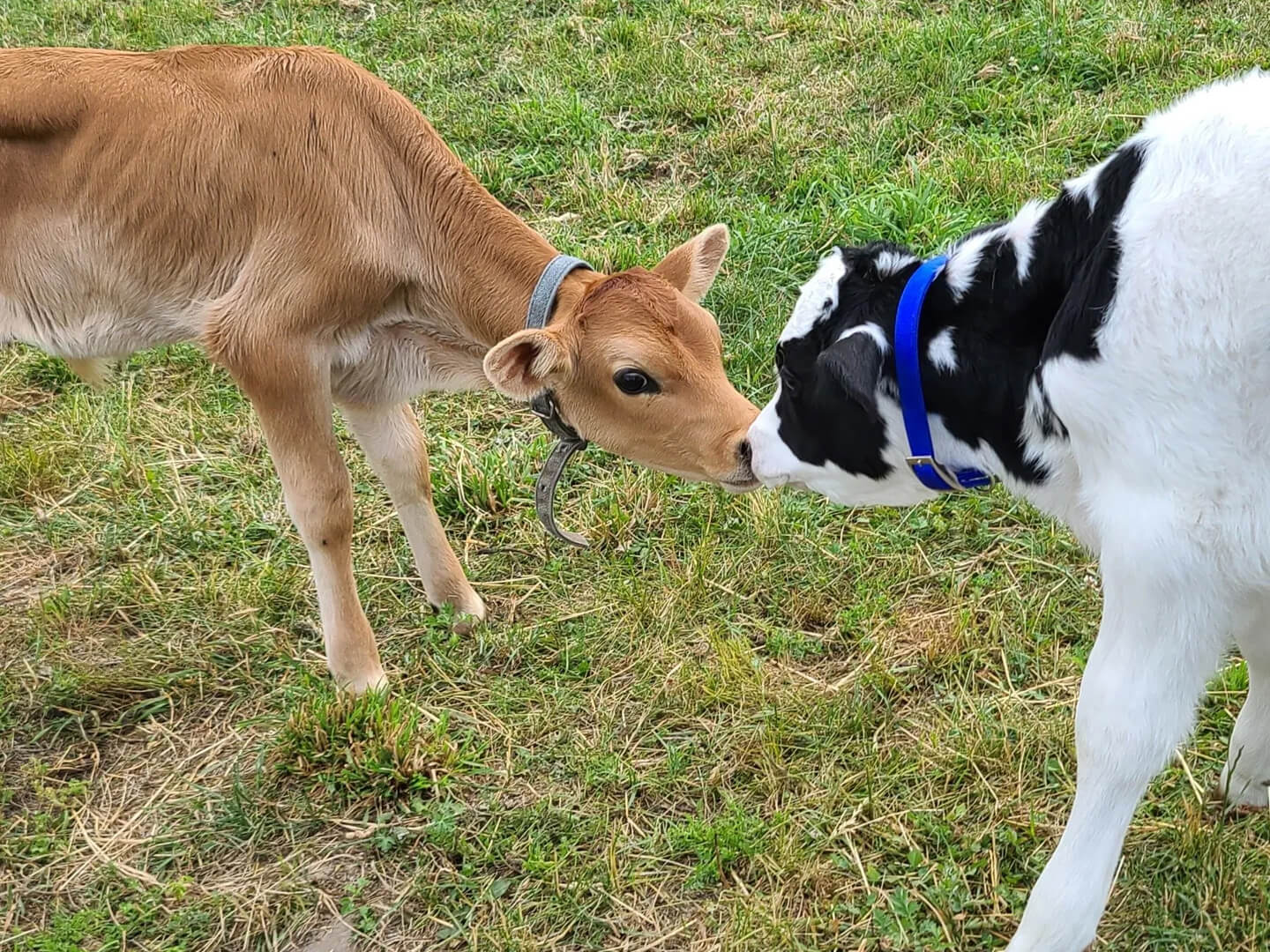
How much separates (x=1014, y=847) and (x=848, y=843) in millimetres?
414

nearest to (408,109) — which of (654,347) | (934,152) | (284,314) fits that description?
(284,314)

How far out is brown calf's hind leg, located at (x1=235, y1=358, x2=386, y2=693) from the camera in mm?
3631

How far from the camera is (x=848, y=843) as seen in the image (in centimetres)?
325

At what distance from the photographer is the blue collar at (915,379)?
2.88 metres

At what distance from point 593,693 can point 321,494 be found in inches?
39.8

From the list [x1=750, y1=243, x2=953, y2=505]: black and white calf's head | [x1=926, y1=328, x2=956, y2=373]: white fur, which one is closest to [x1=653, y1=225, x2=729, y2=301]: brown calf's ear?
[x1=750, y1=243, x2=953, y2=505]: black and white calf's head

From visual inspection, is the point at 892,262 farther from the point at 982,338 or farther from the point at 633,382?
the point at 633,382

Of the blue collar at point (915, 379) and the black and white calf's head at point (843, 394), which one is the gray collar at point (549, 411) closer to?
the black and white calf's head at point (843, 394)

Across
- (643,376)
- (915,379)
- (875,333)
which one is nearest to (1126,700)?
(915,379)

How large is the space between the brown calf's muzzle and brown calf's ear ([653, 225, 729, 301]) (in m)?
0.24

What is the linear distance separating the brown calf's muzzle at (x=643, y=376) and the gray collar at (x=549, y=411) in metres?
0.04

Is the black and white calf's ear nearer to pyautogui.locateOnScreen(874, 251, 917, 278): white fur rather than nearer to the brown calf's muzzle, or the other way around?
pyautogui.locateOnScreen(874, 251, 917, 278): white fur

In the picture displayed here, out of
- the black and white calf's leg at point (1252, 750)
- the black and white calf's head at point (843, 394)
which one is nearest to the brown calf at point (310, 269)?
the black and white calf's head at point (843, 394)

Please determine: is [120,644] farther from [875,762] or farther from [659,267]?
[875,762]
